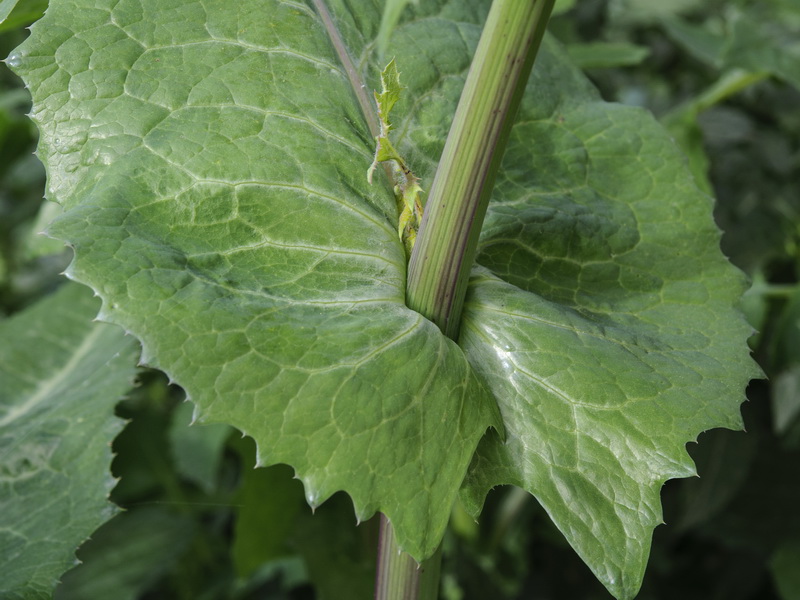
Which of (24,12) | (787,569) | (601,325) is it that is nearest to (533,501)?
(787,569)

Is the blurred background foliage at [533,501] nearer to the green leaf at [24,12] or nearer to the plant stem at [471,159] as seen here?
the green leaf at [24,12]

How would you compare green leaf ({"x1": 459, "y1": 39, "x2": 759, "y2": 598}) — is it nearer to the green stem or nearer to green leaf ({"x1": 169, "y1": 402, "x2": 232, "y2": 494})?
the green stem

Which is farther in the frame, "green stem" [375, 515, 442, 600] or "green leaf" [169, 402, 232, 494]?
"green leaf" [169, 402, 232, 494]

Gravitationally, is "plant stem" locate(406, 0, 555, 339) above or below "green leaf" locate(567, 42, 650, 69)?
below

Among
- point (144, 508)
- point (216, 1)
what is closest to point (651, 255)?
point (216, 1)

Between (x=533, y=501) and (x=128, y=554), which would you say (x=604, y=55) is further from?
(x=128, y=554)

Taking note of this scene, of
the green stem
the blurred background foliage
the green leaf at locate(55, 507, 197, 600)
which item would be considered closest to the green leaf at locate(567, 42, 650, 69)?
the blurred background foliage
